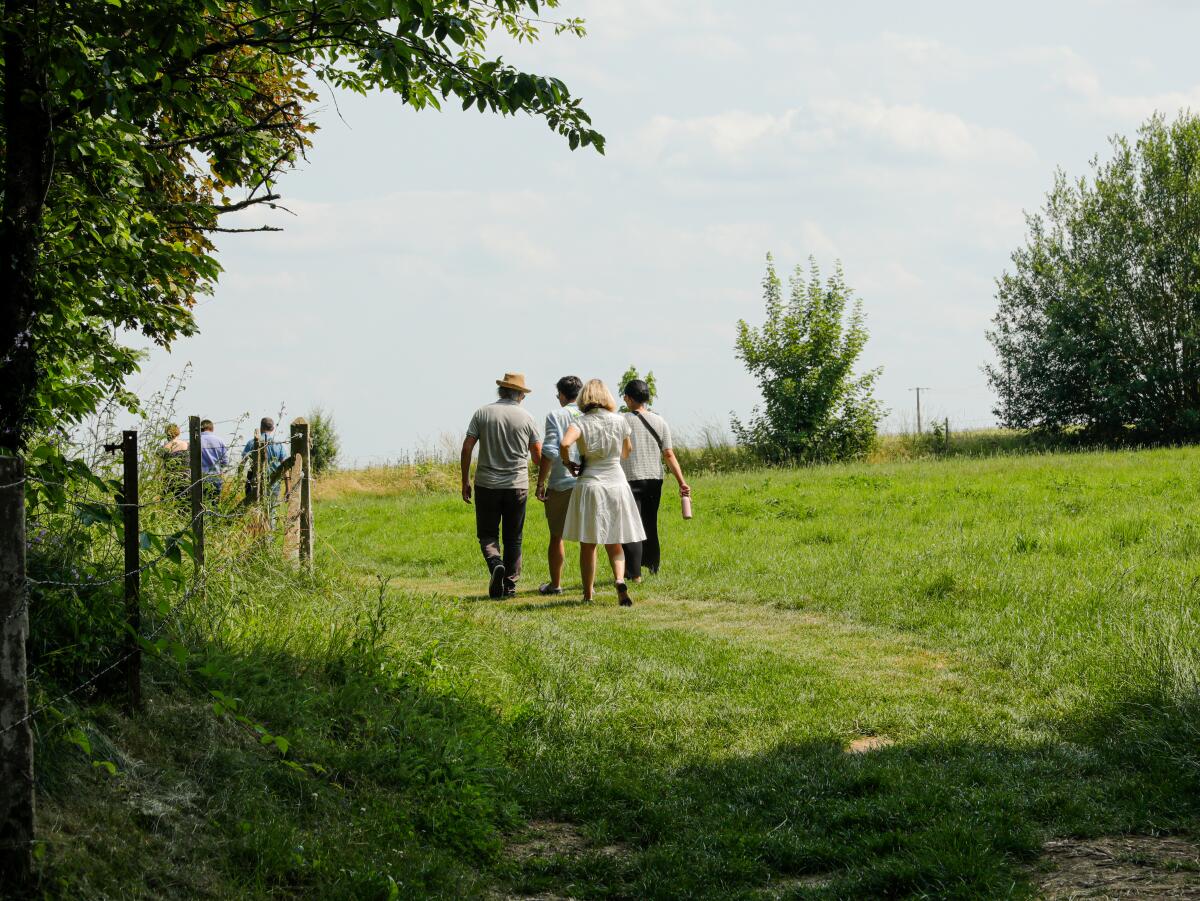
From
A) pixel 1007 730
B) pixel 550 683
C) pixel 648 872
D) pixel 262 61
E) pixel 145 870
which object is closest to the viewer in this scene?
pixel 145 870

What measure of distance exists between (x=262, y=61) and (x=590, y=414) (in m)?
4.52

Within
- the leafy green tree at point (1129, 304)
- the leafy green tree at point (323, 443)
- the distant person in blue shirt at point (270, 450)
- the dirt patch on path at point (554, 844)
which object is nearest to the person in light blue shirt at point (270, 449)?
the distant person in blue shirt at point (270, 450)

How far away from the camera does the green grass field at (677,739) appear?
15.1 ft

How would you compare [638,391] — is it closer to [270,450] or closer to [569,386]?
[569,386]

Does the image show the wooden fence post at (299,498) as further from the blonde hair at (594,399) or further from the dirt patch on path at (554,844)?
the dirt patch on path at (554,844)

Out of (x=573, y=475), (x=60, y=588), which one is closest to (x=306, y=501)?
(x=573, y=475)

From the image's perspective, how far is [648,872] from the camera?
15.7 feet

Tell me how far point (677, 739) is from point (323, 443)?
101 ft

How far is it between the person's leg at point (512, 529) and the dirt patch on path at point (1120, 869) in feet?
24.8

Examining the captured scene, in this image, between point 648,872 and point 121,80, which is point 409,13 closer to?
point 121,80

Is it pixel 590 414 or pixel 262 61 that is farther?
pixel 590 414

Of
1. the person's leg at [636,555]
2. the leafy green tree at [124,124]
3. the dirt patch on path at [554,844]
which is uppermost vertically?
the leafy green tree at [124,124]

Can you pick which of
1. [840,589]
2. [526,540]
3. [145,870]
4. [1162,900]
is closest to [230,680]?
[145,870]

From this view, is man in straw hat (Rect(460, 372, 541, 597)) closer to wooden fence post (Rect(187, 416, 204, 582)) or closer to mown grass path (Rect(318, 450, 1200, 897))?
mown grass path (Rect(318, 450, 1200, 897))
